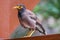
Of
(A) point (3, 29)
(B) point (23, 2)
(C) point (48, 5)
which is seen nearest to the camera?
(C) point (48, 5)

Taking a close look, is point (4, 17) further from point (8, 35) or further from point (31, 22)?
point (31, 22)

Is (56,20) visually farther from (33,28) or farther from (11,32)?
(11,32)

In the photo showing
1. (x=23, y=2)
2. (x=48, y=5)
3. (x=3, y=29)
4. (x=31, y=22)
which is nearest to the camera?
(x=31, y=22)

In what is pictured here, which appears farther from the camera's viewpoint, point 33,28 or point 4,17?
point 4,17

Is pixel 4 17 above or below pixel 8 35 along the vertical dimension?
above

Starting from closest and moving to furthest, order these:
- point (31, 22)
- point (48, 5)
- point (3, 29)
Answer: point (31, 22) → point (48, 5) → point (3, 29)

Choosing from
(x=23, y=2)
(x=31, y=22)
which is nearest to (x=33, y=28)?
(x=31, y=22)

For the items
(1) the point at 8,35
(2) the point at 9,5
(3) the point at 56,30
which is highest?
(2) the point at 9,5

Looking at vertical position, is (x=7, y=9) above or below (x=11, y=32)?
above

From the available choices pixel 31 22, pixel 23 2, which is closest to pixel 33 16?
pixel 31 22
